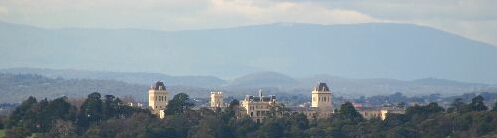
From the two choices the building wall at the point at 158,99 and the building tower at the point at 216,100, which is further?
the building tower at the point at 216,100

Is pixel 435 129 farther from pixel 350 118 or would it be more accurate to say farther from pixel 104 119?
pixel 104 119

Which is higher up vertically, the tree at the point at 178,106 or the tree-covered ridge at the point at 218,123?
the tree at the point at 178,106

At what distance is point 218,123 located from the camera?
93500 mm

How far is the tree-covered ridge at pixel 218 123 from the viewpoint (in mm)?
90500

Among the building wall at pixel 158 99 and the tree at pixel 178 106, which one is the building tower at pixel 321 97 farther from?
the tree at pixel 178 106

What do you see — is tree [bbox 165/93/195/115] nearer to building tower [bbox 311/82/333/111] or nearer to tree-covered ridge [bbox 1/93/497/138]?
tree-covered ridge [bbox 1/93/497/138]

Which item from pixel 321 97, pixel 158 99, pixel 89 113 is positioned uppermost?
pixel 321 97

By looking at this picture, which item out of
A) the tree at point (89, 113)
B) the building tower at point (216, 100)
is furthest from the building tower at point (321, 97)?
the tree at point (89, 113)

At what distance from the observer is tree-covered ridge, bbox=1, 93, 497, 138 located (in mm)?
90500

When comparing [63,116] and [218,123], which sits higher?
[63,116]

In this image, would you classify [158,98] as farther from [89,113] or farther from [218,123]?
[218,123]

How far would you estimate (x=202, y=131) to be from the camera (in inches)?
3590

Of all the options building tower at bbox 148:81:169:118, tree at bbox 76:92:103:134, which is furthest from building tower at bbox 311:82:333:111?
tree at bbox 76:92:103:134

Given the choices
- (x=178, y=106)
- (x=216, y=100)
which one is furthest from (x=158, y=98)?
(x=178, y=106)
